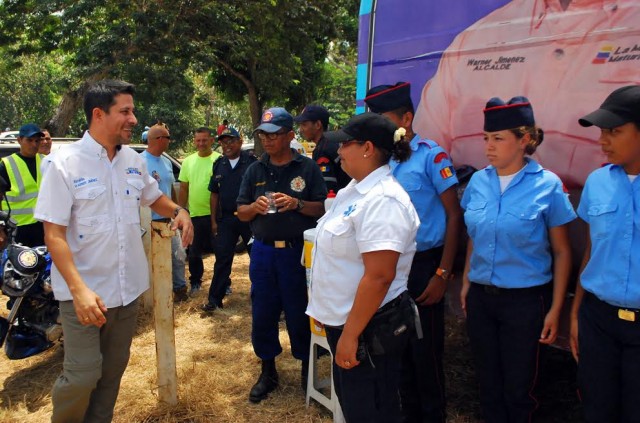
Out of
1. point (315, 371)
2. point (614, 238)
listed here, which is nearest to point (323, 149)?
point (315, 371)

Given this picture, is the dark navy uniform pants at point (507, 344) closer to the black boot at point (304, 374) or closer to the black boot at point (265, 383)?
the black boot at point (304, 374)

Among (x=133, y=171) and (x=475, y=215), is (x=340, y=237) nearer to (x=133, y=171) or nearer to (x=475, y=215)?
(x=475, y=215)

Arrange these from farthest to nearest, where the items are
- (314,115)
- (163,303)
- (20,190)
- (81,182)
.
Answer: (20,190), (314,115), (163,303), (81,182)

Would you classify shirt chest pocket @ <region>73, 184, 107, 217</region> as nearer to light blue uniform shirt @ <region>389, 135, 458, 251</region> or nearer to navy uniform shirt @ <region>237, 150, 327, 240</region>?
navy uniform shirt @ <region>237, 150, 327, 240</region>

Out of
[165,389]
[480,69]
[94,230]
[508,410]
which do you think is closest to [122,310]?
[94,230]

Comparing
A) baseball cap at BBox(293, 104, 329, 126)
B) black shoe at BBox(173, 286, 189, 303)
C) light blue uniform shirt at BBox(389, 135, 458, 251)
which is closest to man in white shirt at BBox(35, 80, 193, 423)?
light blue uniform shirt at BBox(389, 135, 458, 251)

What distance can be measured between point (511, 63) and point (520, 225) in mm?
986

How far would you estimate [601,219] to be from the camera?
223 cm

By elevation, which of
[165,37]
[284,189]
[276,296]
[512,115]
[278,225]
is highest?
[165,37]

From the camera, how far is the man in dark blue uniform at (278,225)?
3492mm

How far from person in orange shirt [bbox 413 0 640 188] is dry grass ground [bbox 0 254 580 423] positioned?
164 cm

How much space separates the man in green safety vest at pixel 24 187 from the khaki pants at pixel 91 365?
2.59 meters

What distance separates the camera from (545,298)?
260cm

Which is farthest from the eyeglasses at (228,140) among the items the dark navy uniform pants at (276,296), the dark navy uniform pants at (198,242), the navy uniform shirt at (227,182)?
the dark navy uniform pants at (276,296)
